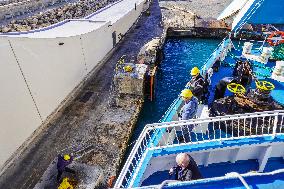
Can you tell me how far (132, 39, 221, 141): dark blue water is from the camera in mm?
18328

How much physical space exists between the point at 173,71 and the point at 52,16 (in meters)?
15.4

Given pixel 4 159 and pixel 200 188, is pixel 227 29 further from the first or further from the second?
pixel 200 188

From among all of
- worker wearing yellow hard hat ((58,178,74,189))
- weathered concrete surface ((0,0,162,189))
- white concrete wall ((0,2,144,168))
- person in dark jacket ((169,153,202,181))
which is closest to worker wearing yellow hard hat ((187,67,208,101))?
person in dark jacket ((169,153,202,181))

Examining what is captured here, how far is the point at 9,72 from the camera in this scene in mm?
12391

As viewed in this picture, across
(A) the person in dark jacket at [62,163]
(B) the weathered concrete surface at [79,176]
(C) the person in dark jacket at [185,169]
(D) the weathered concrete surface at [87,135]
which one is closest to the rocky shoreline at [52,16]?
(D) the weathered concrete surface at [87,135]

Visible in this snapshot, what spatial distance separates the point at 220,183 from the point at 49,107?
12070mm

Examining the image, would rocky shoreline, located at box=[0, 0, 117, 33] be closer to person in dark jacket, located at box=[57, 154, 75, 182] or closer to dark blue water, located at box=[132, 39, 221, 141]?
dark blue water, located at box=[132, 39, 221, 141]

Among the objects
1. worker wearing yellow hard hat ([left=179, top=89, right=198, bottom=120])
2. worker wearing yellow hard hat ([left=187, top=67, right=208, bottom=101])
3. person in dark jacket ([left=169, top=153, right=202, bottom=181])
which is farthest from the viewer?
worker wearing yellow hard hat ([left=187, top=67, right=208, bottom=101])

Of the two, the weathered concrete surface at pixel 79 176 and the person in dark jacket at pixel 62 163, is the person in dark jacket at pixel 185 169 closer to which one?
the weathered concrete surface at pixel 79 176

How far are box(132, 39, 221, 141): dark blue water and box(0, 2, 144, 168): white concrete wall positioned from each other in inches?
200

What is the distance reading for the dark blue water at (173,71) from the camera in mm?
18328

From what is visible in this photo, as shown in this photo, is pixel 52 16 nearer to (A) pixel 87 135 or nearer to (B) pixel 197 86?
(A) pixel 87 135

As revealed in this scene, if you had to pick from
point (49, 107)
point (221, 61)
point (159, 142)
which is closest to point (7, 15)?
point (49, 107)

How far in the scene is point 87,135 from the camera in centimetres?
1449
